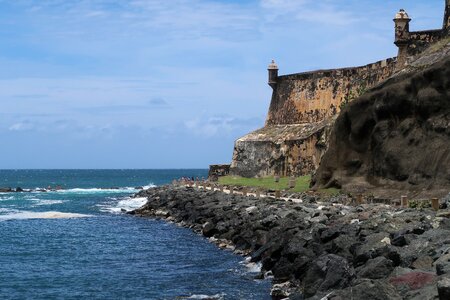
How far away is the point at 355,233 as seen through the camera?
24031mm

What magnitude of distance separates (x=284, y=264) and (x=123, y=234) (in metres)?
19.3

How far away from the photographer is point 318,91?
203 ft

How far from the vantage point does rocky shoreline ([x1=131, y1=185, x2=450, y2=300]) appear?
15945 millimetres

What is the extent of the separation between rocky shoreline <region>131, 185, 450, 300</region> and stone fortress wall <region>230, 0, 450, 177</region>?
612 inches

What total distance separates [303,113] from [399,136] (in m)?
26.9

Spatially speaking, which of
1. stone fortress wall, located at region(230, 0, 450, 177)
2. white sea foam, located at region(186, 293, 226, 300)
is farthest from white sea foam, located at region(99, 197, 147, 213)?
white sea foam, located at region(186, 293, 226, 300)

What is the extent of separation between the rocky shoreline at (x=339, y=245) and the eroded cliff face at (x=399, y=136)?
270cm

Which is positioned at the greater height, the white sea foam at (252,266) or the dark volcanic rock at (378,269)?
the dark volcanic rock at (378,269)

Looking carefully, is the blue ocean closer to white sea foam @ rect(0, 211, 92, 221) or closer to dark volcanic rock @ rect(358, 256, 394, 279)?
white sea foam @ rect(0, 211, 92, 221)

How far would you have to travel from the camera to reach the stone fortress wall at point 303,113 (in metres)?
53.2

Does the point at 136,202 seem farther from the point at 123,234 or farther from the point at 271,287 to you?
the point at 271,287

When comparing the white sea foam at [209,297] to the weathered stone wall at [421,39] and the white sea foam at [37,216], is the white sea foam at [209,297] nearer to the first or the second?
the weathered stone wall at [421,39]

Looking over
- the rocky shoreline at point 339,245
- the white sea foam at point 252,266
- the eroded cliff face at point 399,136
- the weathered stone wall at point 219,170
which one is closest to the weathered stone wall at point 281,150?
the weathered stone wall at point 219,170

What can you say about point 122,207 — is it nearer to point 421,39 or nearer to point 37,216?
point 37,216
